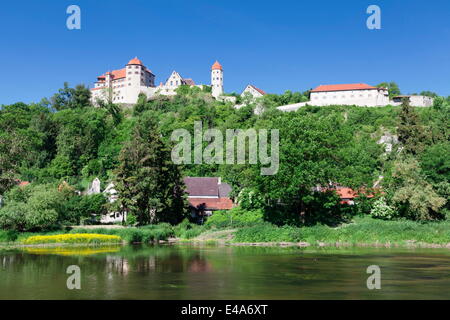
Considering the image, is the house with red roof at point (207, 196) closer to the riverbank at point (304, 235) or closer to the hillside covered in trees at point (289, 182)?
the hillside covered in trees at point (289, 182)

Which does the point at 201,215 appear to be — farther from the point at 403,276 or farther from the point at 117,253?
the point at 403,276

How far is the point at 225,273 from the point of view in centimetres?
2311

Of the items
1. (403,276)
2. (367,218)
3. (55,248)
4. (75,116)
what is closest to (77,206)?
(55,248)

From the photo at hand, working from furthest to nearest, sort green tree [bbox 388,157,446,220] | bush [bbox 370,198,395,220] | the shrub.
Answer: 1. bush [bbox 370,198,395,220]
2. the shrub
3. green tree [bbox 388,157,446,220]

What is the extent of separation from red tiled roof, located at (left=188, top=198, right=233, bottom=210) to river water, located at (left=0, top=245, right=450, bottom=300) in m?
21.3

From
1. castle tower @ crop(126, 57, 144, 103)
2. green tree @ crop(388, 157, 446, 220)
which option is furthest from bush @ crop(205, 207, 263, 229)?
castle tower @ crop(126, 57, 144, 103)

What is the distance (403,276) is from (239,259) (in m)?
10.5

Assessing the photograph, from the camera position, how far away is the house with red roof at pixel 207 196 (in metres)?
56.3

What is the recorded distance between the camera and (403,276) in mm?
21984

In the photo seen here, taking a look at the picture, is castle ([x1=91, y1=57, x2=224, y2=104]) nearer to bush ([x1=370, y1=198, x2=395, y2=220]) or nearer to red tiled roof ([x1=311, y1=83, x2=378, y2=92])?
red tiled roof ([x1=311, y1=83, x2=378, y2=92])

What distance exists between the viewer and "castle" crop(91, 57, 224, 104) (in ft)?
412

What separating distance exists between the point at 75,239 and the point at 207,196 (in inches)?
934

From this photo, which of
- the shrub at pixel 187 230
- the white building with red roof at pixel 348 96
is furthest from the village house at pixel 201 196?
the white building with red roof at pixel 348 96
